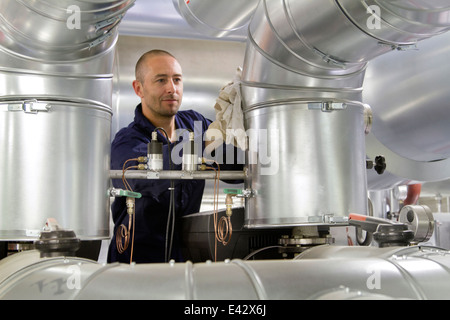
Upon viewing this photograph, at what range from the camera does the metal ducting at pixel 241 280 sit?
769 mm

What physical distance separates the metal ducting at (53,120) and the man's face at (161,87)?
703 mm

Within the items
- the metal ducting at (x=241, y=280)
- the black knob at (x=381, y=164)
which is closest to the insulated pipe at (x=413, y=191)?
the black knob at (x=381, y=164)

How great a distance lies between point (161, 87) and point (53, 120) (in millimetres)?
835

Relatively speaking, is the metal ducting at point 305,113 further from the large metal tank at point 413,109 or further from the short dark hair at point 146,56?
the short dark hair at point 146,56

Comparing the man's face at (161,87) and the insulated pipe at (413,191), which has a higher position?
the man's face at (161,87)

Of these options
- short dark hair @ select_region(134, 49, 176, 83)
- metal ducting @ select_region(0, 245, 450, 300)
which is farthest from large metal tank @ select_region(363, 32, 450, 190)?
metal ducting @ select_region(0, 245, 450, 300)

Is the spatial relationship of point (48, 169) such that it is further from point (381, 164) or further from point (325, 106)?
point (381, 164)

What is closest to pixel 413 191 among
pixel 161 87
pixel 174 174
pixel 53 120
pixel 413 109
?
pixel 413 109

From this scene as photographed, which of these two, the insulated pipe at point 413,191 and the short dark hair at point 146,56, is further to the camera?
the insulated pipe at point 413,191

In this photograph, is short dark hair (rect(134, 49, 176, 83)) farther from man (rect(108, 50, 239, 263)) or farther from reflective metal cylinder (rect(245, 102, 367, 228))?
reflective metal cylinder (rect(245, 102, 367, 228))

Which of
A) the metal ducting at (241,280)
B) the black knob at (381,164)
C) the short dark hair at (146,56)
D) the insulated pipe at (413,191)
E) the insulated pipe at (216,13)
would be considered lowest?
the metal ducting at (241,280)
